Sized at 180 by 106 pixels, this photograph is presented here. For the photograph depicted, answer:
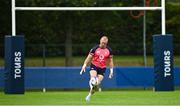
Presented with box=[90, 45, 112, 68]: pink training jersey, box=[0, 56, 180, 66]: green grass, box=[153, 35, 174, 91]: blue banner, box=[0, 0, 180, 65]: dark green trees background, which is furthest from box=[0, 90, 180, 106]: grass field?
box=[0, 56, 180, 66]: green grass

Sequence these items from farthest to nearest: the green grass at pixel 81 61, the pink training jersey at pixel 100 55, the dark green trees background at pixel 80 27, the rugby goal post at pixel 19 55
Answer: the green grass at pixel 81 61, the dark green trees background at pixel 80 27, the rugby goal post at pixel 19 55, the pink training jersey at pixel 100 55

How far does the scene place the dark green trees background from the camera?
38344 millimetres

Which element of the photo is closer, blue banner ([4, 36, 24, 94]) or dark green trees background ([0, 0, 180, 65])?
blue banner ([4, 36, 24, 94])

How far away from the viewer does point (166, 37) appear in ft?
91.2

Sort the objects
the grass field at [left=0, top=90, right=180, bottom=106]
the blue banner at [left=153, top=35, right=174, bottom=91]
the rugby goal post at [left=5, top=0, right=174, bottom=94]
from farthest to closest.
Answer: the blue banner at [left=153, top=35, right=174, bottom=91] → the rugby goal post at [left=5, top=0, right=174, bottom=94] → the grass field at [left=0, top=90, right=180, bottom=106]

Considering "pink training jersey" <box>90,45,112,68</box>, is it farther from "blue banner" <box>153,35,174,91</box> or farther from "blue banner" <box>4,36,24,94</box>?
"blue banner" <box>153,35,174,91</box>

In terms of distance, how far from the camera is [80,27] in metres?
45.5

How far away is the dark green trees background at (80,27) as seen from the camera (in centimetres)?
3834

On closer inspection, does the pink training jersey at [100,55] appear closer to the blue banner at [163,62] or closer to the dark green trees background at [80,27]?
the blue banner at [163,62]

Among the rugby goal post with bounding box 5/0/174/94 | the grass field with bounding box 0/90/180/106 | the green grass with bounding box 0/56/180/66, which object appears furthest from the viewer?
the green grass with bounding box 0/56/180/66

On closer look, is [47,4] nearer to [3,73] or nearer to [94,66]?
[3,73]

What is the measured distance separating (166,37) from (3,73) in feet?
20.2

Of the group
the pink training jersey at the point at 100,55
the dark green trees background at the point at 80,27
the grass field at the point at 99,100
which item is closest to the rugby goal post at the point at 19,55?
the grass field at the point at 99,100

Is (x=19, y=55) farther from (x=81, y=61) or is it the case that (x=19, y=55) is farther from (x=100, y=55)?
(x=81, y=61)
